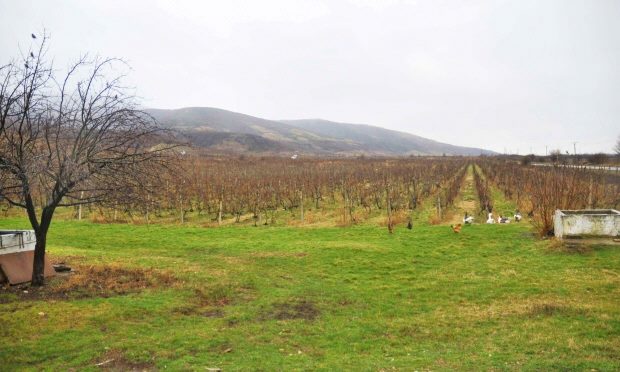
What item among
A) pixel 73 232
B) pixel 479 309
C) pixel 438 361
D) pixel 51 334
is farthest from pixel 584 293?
pixel 73 232

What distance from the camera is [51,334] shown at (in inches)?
315

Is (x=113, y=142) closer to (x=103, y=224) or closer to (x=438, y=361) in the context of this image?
(x=438, y=361)

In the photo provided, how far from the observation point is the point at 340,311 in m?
10.1

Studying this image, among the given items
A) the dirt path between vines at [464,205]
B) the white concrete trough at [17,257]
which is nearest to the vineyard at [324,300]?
the white concrete trough at [17,257]

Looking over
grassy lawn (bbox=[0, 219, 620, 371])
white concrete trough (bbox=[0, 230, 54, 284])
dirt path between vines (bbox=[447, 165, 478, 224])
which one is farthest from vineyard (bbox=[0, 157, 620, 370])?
dirt path between vines (bbox=[447, 165, 478, 224])

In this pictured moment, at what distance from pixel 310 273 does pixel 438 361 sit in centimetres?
663

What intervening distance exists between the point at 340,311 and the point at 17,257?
8061 millimetres

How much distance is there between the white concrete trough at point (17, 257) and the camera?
35.0ft

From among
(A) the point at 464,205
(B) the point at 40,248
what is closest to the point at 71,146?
(B) the point at 40,248

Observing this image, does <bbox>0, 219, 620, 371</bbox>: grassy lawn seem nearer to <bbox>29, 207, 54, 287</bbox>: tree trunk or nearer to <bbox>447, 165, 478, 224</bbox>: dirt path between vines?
<bbox>29, 207, 54, 287</bbox>: tree trunk

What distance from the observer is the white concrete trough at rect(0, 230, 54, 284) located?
1066 centimetres

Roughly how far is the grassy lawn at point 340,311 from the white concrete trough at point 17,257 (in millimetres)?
1096

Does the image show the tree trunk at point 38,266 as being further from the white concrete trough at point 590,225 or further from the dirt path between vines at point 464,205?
the dirt path between vines at point 464,205

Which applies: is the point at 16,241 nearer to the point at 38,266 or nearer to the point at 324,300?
the point at 38,266
